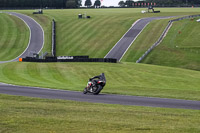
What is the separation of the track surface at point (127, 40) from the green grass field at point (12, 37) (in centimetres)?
2135

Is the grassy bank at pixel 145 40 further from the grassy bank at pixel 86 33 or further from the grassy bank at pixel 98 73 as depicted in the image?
the grassy bank at pixel 98 73

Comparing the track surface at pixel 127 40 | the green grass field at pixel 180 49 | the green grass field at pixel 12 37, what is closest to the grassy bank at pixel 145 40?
the track surface at pixel 127 40

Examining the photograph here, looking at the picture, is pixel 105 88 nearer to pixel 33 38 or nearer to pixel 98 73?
pixel 98 73

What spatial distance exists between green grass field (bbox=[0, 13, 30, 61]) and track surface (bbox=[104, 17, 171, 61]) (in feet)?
70.0

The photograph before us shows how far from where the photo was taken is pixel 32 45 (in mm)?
94500

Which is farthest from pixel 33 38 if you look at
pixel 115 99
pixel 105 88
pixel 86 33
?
pixel 115 99

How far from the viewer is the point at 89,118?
1875 cm

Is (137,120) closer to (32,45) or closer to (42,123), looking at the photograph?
(42,123)

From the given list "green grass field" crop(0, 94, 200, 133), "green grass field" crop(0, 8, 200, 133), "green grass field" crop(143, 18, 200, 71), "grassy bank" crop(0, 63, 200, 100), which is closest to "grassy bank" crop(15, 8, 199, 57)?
"green grass field" crop(0, 8, 200, 133)

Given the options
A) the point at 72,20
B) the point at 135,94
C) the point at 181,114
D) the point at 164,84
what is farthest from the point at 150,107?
the point at 72,20

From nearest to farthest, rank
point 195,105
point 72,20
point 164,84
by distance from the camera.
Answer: point 195,105 < point 164,84 < point 72,20

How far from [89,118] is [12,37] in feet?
280

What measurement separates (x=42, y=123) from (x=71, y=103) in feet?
22.8

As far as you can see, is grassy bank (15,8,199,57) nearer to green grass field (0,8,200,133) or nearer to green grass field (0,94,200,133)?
green grass field (0,8,200,133)
